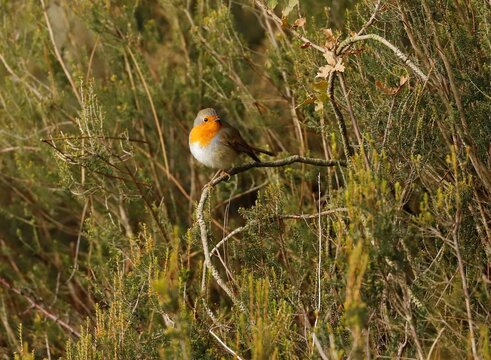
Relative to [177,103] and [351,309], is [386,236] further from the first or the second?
[177,103]

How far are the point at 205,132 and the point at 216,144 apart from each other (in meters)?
0.12

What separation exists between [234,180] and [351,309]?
10.8ft

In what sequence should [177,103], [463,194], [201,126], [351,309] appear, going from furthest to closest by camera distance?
[177,103], [201,126], [463,194], [351,309]

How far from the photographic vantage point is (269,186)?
415cm

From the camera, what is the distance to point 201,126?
467 centimetres

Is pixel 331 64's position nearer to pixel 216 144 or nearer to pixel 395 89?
pixel 395 89

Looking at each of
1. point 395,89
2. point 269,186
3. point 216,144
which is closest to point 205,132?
point 216,144

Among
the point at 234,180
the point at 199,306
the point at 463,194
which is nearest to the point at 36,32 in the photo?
the point at 234,180

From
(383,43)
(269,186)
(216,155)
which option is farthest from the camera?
(216,155)

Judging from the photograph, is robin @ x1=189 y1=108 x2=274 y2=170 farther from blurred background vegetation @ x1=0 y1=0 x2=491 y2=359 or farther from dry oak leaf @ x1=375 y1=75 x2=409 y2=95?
dry oak leaf @ x1=375 y1=75 x2=409 y2=95

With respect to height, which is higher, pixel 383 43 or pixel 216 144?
pixel 383 43

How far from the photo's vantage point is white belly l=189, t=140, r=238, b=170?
4.54m

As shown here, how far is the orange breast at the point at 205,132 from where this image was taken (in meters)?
4.58

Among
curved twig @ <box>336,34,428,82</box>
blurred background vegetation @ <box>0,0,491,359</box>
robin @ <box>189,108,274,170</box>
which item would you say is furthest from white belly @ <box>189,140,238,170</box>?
curved twig @ <box>336,34,428,82</box>
